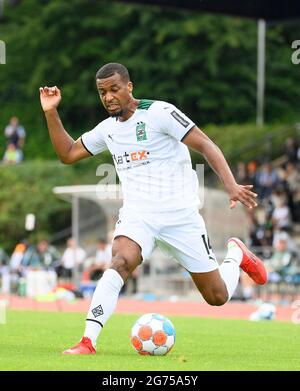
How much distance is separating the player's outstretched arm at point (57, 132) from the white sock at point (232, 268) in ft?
5.94

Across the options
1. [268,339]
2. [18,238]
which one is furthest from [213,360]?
[18,238]

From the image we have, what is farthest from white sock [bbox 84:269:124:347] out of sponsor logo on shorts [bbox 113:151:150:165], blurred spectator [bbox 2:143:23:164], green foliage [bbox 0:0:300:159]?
green foliage [bbox 0:0:300:159]

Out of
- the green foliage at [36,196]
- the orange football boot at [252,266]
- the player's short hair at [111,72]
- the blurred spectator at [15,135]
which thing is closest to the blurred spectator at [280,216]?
the green foliage at [36,196]

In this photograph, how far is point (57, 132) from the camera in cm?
1091

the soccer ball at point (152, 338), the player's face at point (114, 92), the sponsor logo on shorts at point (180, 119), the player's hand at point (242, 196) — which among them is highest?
the player's face at point (114, 92)

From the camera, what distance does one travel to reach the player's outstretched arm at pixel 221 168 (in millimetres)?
10031

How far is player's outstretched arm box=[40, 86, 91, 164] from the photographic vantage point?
10.8 meters

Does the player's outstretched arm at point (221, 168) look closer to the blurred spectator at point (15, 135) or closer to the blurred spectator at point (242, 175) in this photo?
the blurred spectator at point (242, 175)

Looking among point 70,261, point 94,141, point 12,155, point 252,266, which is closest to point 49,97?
point 94,141

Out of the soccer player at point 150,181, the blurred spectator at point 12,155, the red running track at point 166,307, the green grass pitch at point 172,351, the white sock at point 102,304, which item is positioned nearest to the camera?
the green grass pitch at point 172,351

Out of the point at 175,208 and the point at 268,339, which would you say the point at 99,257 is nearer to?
the point at 268,339

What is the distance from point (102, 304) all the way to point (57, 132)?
6.09 ft

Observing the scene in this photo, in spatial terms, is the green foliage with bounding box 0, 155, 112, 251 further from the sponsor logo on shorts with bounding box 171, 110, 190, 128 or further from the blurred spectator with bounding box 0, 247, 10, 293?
the sponsor logo on shorts with bounding box 171, 110, 190, 128

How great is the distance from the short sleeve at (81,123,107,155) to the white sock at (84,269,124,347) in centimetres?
147
